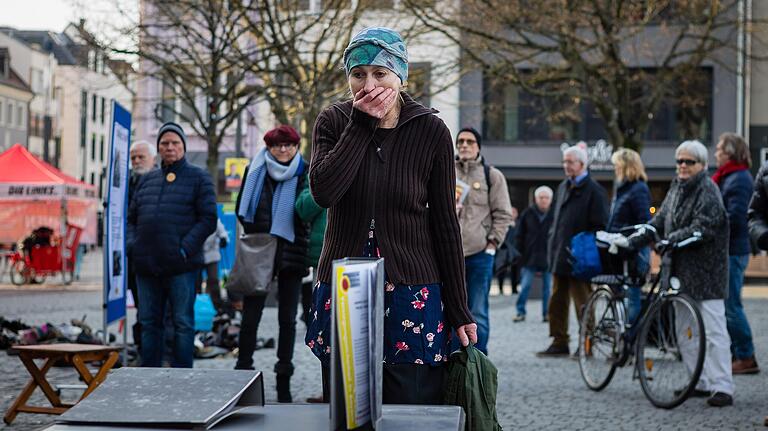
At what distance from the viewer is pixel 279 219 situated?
352 inches

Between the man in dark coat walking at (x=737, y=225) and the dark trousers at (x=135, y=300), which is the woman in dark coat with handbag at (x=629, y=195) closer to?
the man in dark coat walking at (x=737, y=225)

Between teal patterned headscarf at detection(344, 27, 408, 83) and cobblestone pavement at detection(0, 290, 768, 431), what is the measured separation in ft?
14.6

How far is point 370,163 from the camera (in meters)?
3.85

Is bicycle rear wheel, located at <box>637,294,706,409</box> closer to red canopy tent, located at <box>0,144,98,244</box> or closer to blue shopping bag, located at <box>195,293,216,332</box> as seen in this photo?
blue shopping bag, located at <box>195,293,216,332</box>

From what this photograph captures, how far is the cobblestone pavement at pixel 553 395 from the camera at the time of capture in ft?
26.1

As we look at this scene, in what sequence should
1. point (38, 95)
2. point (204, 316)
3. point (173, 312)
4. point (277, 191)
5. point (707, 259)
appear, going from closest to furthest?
point (707, 259) < point (277, 191) < point (173, 312) < point (204, 316) < point (38, 95)

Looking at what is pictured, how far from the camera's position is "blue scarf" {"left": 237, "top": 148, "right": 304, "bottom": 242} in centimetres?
894

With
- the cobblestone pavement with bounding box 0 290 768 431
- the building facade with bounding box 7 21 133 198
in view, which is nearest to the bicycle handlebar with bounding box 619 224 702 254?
the cobblestone pavement with bounding box 0 290 768 431

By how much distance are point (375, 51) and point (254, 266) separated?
211 inches

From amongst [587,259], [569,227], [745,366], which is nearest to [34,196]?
[569,227]

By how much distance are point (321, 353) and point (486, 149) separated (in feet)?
131

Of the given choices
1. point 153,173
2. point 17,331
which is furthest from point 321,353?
point 17,331

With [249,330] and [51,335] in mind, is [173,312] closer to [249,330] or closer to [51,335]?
[249,330]

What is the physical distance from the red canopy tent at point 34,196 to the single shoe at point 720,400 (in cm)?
2080
